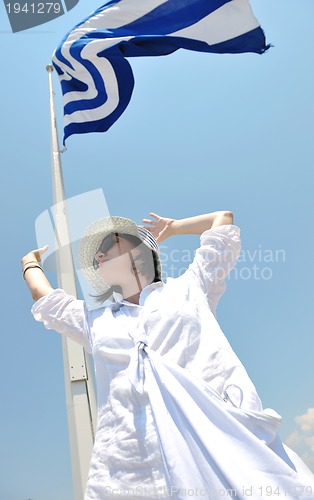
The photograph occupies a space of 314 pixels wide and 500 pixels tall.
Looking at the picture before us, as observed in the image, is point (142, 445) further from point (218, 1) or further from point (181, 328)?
point (218, 1)

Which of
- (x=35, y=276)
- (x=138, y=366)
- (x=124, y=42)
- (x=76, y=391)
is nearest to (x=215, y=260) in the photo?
(x=138, y=366)

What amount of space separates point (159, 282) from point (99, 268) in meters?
0.35

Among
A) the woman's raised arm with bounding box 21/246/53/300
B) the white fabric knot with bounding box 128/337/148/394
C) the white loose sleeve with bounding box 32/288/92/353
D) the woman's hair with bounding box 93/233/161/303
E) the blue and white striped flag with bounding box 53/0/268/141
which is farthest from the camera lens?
the blue and white striped flag with bounding box 53/0/268/141

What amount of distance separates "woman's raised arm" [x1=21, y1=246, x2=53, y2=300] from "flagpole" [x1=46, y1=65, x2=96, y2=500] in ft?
3.93

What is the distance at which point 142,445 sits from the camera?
1.95 metres

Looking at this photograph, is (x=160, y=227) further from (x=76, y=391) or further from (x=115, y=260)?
(x=76, y=391)

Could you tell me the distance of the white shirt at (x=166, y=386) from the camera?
1.83 m

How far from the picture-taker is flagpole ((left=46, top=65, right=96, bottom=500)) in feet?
11.4

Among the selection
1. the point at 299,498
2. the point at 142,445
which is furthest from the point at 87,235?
the point at 299,498

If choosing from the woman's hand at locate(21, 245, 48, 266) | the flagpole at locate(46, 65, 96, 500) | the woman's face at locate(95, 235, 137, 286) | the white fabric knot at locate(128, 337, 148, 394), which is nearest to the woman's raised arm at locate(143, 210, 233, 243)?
the woman's face at locate(95, 235, 137, 286)

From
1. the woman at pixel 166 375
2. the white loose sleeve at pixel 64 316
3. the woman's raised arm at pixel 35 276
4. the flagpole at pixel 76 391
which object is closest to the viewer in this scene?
the woman at pixel 166 375

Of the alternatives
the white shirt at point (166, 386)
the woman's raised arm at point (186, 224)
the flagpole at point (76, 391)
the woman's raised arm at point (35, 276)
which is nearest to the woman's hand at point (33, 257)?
the woman's raised arm at point (35, 276)

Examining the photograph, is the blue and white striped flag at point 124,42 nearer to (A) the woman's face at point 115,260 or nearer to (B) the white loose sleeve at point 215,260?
(A) the woman's face at point 115,260

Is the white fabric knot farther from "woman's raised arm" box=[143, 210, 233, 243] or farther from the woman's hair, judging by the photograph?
"woman's raised arm" box=[143, 210, 233, 243]
